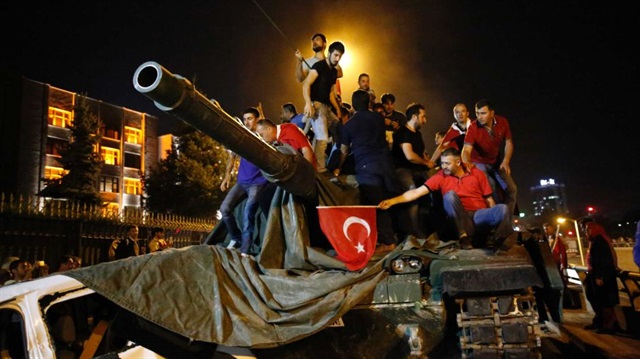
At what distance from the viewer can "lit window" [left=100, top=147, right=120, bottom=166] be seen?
145 ft

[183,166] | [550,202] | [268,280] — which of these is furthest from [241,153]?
[550,202]

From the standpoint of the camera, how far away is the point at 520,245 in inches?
208

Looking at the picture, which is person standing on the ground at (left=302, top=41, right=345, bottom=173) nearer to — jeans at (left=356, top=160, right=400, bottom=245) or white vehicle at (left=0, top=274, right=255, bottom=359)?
jeans at (left=356, top=160, right=400, bottom=245)

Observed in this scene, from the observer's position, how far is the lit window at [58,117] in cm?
3975

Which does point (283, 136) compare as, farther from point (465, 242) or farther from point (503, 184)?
point (503, 184)

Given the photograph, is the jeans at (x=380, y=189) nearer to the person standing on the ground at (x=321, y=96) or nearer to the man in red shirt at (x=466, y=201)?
the man in red shirt at (x=466, y=201)

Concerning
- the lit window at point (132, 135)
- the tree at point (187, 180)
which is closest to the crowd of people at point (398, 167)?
the tree at point (187, 180)

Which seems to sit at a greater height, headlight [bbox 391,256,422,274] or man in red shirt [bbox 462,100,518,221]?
man in red shirt [bbox 462,100,518,221]

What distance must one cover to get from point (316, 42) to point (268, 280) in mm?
5812

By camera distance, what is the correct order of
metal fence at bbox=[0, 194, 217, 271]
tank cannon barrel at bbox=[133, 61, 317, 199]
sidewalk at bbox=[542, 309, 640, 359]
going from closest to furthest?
tank cannon barrel at bbox=[133, 61, 317, 199] → sidewalk at bbox=[542, 309, 640, 359] → metal fence at bbox=[0, 194, 217, 271]

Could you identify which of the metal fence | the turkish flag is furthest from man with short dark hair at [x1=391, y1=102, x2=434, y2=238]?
the metal fence

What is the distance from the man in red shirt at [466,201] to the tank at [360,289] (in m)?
0.30

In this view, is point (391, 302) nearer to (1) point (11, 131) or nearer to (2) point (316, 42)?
(2) point (316, 42)

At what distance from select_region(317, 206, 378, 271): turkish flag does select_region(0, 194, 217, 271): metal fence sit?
8140 millimetres
